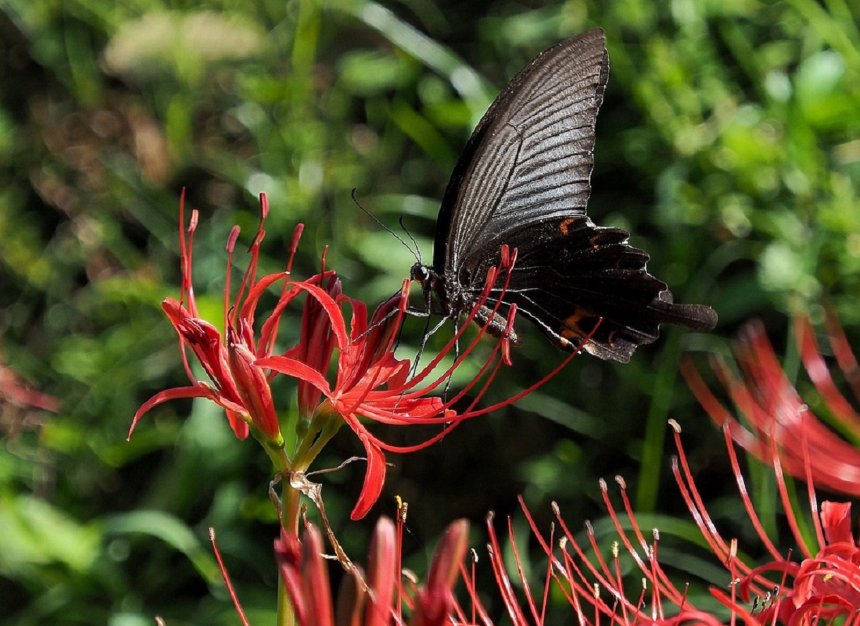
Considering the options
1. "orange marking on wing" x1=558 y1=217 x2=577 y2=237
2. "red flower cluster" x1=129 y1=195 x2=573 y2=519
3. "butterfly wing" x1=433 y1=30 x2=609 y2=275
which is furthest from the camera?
"orange marking on wing" x1=558 y1=217 x2=577 y2=237

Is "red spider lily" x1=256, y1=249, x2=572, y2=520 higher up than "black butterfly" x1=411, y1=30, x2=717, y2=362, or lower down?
lower down

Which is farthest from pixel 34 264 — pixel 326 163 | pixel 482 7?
pixel 482 7

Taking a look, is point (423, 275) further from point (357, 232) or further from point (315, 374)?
point (357, 232)

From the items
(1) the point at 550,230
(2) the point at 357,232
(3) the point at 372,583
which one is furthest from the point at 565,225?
(2) the point at 357,232

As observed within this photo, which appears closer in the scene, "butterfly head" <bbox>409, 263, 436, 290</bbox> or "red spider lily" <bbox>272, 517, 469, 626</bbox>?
"red spider lily" <bbox>272, 517, 469, 626</bbox>

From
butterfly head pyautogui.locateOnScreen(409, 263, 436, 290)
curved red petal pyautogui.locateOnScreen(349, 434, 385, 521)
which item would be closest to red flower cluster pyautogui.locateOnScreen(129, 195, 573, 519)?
curved red petal pyautogui.locateOnScreen(349, 434, 385, 521)

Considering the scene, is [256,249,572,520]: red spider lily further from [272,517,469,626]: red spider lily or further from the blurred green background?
the blurred green background

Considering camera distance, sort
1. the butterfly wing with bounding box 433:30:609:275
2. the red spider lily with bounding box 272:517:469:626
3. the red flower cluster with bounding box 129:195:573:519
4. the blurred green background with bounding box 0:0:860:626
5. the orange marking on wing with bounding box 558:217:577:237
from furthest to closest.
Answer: the blurred green background with bounding box 0:0:860:626
the orange marking on wing with bounding box 558:217:577:237
the butterfly wing with bounding box 433:30:609:275
the red flower cluster with bounding box 129:195:573:519
the red spider lily with bounding box 272:517:469:626

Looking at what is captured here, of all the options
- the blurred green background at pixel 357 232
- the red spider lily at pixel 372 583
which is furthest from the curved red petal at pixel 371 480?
the blurred green background at pixel 357 232
